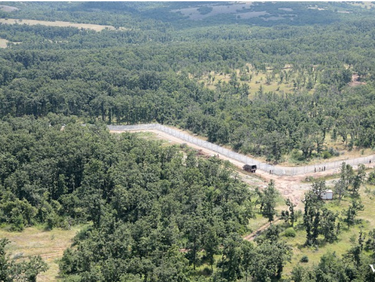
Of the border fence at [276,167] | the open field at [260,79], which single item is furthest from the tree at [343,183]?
the open field at [260,79]

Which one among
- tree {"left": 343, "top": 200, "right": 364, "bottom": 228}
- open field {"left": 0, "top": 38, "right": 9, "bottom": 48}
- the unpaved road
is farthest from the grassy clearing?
open field {"left": 0, "top": 38, "right": 9, "bottom": 48}

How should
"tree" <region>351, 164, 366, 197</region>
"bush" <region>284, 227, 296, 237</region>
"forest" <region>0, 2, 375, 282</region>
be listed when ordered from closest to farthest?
"forest" <region>0, 2, 375, 282</region>
"bush" <region>284, 227, 296, 237</region>
"tree" <region>351, 164, 366, 197</region>

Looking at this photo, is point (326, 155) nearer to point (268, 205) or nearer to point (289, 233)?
point (268, 205)

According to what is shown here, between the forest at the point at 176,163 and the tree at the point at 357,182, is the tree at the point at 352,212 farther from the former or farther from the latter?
the tree at the point at 357,182

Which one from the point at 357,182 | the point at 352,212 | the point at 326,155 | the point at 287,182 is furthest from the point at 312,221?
the point at 326,155

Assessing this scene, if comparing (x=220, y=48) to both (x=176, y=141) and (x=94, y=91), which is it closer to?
(x=94, y=91)

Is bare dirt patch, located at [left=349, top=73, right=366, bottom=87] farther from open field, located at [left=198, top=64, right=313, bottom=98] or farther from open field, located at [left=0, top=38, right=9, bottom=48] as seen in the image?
open field, located at [left=0, top=38, right=9, bottom=48]

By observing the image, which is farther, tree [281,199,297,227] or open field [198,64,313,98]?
open field [198,64,313,98]
